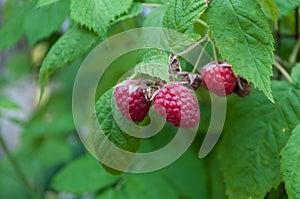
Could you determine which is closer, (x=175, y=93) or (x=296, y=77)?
(x=175, y=93)

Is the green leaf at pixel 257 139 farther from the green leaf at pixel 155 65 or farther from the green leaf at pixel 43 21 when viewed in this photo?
the green leaf at pixel 43 21

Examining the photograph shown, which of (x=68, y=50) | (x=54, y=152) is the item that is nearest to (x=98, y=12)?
(x=68, y=50)

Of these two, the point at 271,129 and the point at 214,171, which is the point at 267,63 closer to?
the point at 271,129

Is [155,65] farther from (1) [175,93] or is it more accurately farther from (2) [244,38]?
(2) [244,38]

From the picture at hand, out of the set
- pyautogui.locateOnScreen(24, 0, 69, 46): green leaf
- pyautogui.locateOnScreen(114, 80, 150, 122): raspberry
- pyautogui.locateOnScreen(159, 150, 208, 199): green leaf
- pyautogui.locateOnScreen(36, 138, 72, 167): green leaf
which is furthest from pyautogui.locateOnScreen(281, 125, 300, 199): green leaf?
pyautogui.locateOnScreen(36, 138, 72, 167): green leaf

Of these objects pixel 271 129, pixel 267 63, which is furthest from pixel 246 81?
pixel 271 129
